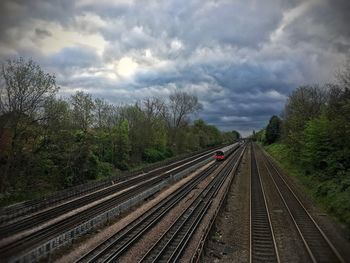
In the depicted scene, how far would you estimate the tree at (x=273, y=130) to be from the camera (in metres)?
121

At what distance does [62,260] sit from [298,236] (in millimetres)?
12716

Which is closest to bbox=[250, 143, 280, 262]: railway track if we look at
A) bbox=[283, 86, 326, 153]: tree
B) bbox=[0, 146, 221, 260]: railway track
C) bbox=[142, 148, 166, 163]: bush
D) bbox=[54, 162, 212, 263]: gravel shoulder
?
bbox=[54, 162, 212, 263]: gravel shoulder

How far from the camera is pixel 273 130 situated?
122 meters

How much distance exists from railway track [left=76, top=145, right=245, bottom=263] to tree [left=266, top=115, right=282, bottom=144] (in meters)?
99.9

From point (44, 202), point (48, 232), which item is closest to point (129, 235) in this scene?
point (48, 232)

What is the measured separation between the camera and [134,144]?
216 ft

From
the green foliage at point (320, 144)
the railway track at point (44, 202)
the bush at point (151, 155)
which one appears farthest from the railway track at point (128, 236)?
the bush at point (151, 155)

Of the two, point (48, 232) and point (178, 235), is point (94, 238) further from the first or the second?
point (178, 235)

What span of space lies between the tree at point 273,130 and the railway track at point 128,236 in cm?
9987

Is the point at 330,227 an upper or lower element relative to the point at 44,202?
lower

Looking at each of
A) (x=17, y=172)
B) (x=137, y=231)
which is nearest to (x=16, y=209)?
(x=17, y=172)

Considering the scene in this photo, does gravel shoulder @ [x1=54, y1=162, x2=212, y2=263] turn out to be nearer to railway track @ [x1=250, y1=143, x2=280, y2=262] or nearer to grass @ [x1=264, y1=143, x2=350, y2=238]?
railway track @ [x1=250, y1=143, x2=280, y2=262]

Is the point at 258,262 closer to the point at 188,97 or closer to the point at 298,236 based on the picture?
the point at 298,236

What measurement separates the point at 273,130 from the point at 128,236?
11138 centimetres
